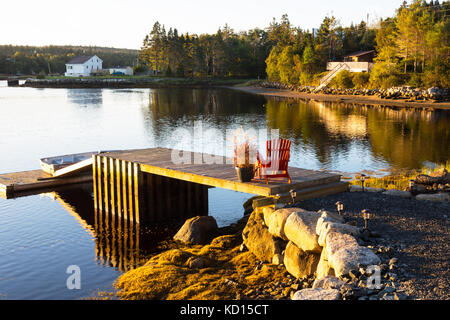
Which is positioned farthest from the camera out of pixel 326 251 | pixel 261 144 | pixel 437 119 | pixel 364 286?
pixel 437 119

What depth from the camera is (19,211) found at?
711 inches

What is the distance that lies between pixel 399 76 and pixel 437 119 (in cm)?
2277

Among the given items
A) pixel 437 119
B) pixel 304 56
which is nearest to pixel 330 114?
pixel 437 119

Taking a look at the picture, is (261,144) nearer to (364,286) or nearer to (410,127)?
(410,127)

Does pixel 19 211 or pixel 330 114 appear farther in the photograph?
pixel 330 114

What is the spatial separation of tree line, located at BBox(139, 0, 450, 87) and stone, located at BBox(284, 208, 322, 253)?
2256 inches

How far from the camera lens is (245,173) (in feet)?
41.8

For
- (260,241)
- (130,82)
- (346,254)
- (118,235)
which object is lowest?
(118,235)

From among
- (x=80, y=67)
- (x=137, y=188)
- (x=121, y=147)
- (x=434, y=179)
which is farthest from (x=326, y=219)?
(x=80, y=67)

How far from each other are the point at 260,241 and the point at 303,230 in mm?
1773

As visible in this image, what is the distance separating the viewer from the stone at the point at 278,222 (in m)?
10.9

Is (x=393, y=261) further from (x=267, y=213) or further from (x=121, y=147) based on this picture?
(x=121, y=147)

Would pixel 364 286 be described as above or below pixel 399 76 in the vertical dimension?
below

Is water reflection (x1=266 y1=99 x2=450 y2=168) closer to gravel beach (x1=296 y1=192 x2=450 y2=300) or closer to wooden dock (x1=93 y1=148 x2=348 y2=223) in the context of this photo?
wooden dock (x1=93 y1=148 x2=348 y2=223)
